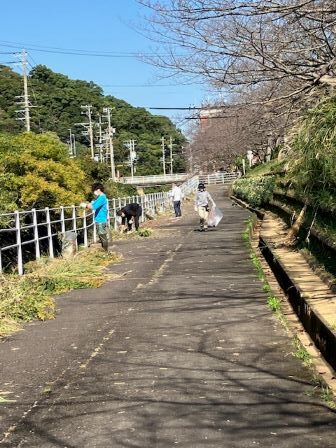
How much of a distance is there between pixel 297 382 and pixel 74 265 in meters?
7.98

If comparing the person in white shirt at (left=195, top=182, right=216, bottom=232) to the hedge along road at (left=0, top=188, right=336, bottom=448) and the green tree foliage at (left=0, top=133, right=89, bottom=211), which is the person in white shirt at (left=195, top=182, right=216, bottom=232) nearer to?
the green tree foliage at (left=0, top=133, right=89, bottom=211)

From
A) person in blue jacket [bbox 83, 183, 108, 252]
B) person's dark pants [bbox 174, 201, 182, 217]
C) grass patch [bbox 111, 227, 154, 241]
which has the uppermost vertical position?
person in blue jacket [bbox 83, 183, 108, 252]

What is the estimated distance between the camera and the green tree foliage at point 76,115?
88.1 m

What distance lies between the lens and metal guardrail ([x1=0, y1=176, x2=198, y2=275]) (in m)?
12.7

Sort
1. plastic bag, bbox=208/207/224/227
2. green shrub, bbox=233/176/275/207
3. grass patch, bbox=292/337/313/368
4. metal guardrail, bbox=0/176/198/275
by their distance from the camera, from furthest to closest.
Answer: green shrub, bbox=233/176/275/207
plastic bag, bbox=208/207/224/227
metal guardrail, bbox=0/176/198/275
grass patch, bbox=292/337/313/368

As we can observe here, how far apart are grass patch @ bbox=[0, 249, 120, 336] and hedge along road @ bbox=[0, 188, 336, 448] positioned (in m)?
0.35

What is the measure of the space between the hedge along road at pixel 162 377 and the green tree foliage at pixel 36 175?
10291mm

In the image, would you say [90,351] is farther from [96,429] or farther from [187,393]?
[96,429]

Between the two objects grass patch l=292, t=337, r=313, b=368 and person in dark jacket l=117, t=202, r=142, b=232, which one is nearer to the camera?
grass patch l=292, t=337, r=313, b=368

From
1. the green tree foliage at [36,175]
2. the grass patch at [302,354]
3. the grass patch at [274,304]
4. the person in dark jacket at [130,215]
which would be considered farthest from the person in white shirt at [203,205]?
the grass patch at [302,354]

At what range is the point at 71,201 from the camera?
68.0 feet

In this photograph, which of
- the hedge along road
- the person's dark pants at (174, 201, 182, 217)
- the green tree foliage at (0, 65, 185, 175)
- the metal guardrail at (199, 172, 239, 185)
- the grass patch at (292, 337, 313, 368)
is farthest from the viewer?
the green tree foliage at (0, 65, 185, 175)

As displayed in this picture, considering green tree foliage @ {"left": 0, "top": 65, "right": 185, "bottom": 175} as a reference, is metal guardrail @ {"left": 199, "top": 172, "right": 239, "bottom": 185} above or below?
below

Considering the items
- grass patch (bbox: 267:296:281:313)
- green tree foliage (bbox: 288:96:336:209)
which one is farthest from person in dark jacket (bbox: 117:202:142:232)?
grass patch (bbox: 267:296:281:313)
